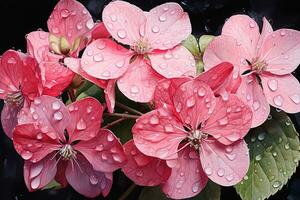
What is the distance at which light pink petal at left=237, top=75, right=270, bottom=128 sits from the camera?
607mm

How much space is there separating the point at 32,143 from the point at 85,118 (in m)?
0.05

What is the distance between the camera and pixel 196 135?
1.93ft

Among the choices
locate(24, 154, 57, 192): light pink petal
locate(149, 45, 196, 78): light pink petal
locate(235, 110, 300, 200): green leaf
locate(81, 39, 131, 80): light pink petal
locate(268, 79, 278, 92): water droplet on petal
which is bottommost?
locate(235, 110, 300, 200): green leaf

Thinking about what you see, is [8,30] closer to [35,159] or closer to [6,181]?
[6,181]

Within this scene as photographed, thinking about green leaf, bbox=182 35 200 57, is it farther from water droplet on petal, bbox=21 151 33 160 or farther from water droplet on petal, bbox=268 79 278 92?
water droplet on petal, bbox=21 151 33 160

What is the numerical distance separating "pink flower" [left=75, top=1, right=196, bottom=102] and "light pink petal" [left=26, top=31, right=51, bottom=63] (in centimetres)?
5

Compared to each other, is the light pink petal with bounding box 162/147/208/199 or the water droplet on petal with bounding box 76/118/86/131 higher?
the water droplet on petal with bounding box 76/118/86/131

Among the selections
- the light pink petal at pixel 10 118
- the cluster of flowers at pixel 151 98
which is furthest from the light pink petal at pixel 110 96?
the light pink petal at pixel 10 118

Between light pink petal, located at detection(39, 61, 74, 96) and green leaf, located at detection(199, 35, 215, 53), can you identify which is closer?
light pink petal, located at detection(39, 61, 74, 96)

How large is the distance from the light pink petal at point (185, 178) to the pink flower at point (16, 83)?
14 centimetres

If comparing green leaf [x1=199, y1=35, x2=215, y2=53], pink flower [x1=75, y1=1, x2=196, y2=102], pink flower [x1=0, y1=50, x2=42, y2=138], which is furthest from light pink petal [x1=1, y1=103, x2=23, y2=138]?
green leaf [x1=199, y1=35, x2=215, y2=53]

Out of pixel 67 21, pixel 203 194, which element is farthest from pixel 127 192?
pixel 67 21

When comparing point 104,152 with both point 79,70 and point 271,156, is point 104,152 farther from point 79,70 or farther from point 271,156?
point 271,156

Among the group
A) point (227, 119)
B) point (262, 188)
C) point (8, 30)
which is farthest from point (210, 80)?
point (8, 30)
